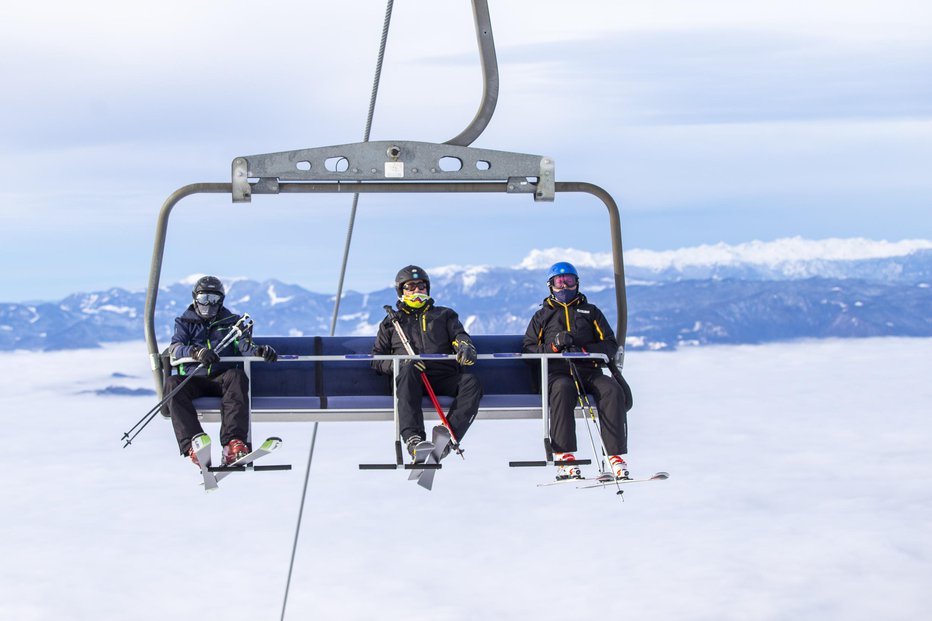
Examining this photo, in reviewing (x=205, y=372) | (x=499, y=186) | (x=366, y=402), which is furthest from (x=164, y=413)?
(x=499, y=186)

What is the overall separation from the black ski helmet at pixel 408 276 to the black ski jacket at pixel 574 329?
3.63ft

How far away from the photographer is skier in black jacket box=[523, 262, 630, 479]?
11.9 meters

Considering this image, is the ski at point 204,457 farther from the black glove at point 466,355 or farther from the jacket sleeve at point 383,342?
the black glove at point 466,355

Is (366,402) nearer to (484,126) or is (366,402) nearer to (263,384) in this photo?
(263,384)

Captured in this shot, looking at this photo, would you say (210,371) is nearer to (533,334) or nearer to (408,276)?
(408,276)

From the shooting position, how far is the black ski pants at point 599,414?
1185 cm

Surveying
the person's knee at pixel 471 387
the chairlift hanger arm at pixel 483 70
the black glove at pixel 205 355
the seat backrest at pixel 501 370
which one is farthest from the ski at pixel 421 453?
the chairlift hanger arm at pixel 483 70

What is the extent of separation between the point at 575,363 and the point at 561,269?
90cm

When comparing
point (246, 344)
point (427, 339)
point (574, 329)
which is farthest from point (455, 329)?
point (246, 344)

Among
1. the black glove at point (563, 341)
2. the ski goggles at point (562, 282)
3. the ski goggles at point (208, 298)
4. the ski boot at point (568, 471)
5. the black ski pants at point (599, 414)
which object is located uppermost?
the ski goggles at point (562, 282)

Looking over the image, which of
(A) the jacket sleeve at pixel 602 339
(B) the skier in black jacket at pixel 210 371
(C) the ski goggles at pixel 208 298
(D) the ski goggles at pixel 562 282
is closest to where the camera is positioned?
(B) the skier in black jacket at pixel 210 371

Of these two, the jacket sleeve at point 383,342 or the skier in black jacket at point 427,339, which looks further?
the jacket sleeve at point 383,342

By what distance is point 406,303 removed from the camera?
12.2 m

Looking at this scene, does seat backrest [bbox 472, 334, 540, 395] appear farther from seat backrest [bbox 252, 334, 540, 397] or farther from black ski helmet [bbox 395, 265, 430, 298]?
black ski helmet [bbox 395, 265, 430, 298]
